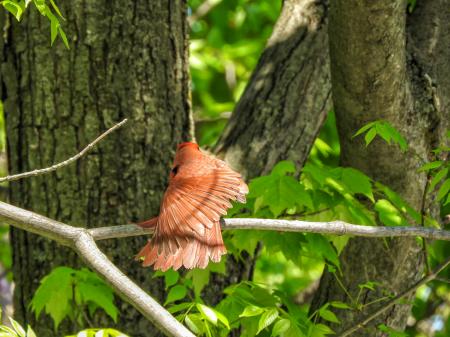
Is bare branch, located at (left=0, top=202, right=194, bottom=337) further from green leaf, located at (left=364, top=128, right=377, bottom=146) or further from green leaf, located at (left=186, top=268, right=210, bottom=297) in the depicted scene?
green leaf, located at (left=364, top=128, right=377, bottom=146)

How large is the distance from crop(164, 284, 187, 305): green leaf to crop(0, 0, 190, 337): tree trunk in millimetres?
503

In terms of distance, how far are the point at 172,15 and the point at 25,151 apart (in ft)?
3.19

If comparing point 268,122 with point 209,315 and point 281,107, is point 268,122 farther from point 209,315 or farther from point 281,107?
point 209,315

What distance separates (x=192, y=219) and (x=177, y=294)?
0.76 metres

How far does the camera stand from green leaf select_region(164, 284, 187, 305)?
3305mm

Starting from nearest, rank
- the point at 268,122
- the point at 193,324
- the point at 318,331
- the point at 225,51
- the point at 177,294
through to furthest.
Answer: the point at 193,324
the point at 318,331
the point at 177,294
the point at 268,122
the point at 225,51

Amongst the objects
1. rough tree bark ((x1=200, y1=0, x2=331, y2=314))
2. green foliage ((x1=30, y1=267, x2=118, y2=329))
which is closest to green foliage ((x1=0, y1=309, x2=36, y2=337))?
green foliage ((x1=30, y1=267, x2=118, y2=329))

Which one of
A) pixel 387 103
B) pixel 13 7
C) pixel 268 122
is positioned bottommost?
pixel 268 122

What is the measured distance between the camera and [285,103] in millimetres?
4129

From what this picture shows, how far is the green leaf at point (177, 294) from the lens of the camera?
3305 mm

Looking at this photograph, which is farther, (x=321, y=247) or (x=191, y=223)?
(x=321, y=247)

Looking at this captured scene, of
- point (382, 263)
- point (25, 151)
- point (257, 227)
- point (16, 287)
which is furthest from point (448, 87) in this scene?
point (16, 287)

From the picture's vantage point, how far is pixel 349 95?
3.56 metres

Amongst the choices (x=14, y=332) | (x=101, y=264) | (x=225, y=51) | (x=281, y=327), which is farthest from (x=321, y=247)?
(x=225, y=51)
